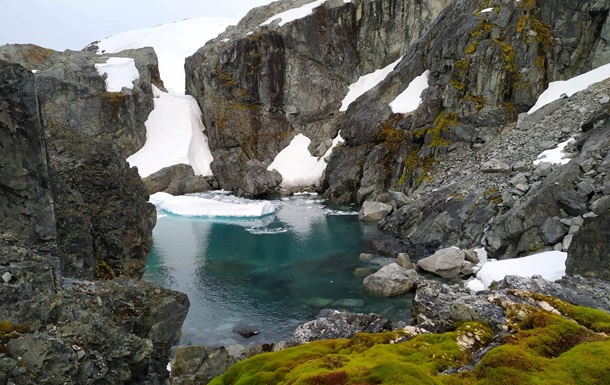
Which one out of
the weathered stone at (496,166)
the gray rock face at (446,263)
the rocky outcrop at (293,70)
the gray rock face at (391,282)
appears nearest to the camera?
the gray rock face at (391,282)

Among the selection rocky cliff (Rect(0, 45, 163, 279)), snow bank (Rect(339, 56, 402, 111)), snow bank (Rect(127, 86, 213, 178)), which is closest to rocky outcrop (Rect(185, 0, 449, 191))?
snow bank (Rect(339, 56, 402, 111))

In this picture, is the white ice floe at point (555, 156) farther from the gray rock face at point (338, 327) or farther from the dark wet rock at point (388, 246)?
the gray rock face at point (338, 327)

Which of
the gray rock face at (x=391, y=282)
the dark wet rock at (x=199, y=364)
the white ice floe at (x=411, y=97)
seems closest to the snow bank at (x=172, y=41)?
the white ice floe at (x=411, y=97)

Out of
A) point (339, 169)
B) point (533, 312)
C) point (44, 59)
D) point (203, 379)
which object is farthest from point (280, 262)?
point (44, 59)

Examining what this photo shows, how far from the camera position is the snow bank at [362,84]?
7841 cm

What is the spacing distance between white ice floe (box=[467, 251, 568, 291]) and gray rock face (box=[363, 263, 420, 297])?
3.79 m

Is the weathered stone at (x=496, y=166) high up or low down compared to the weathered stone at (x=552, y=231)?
up

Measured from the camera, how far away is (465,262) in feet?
95.6

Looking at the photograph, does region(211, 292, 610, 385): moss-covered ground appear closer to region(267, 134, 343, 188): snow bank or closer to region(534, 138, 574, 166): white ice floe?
region(534, 138, 574, 166): white ice floe

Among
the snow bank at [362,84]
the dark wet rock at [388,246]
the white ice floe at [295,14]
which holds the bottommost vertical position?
the dark wet rock at [388,246]

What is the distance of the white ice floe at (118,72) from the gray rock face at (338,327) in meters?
76.8

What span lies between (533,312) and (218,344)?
16.2 m

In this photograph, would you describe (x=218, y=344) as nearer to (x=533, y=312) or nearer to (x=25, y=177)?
(x=25, y=177)

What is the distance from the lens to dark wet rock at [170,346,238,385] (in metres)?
16.5
